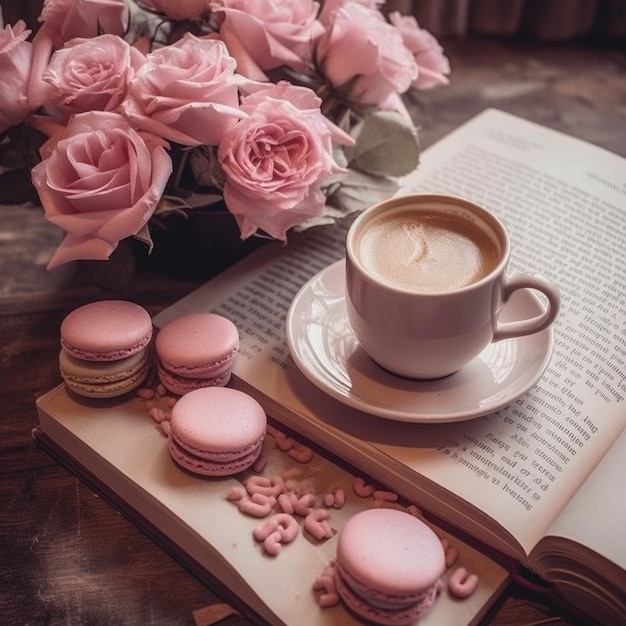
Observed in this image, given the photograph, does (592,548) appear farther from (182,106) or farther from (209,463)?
(182,106)

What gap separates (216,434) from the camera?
0.59 m

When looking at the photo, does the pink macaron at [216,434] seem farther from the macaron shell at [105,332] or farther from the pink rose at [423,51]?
the pink rose at [423,51]

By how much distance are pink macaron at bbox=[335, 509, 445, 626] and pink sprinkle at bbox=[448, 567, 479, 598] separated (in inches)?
Answer: 0.4

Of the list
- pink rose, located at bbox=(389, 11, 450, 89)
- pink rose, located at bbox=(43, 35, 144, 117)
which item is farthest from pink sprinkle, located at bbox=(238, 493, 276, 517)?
pink rose, located at bbox=(389, 11, 450, 89)

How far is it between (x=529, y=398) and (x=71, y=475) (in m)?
0.36

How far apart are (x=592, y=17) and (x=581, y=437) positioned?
0.83m

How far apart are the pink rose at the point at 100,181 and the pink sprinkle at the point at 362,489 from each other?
0.81ft

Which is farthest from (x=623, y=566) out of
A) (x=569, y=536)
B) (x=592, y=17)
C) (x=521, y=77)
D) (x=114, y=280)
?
(x=592, y=17)

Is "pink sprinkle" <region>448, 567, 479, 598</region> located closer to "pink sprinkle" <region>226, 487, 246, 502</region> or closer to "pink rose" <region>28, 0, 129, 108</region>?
"pink sprinkle" <region>226, 487, 246, 502</region>

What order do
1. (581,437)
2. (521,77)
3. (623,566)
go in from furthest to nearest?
(521,77)
(581,437)
(623,566)

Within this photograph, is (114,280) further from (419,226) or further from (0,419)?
(419,226)

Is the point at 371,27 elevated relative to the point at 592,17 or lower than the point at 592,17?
elevated

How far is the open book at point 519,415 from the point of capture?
21.7 inches

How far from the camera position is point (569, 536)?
1.73 ft
